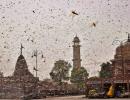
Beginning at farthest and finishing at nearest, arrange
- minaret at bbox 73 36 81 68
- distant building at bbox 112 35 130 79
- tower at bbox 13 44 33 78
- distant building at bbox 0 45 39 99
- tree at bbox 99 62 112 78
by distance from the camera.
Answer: minaret at bbox 73 36 81 68 → tree at bbox 99 62 112 78 → tower at bbox 13 44 33 78 → distant building at bbox 112 35 130 79 → distant building at bbox 0 45 39 99

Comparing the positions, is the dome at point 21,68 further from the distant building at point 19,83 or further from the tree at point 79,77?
the tree at point 79,77

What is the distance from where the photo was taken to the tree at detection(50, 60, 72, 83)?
95062 mm

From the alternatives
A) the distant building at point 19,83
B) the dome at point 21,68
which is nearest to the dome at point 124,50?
the distant building at point 19,83

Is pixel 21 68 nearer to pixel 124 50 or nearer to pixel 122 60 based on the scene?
pixel 122 60

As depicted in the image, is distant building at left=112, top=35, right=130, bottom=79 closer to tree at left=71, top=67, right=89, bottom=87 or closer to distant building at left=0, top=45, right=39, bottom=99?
distant building at left=0, top=45, right=39, bottom=99

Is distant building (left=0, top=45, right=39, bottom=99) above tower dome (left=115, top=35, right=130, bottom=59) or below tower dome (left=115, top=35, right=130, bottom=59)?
below

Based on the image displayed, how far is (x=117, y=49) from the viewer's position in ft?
245

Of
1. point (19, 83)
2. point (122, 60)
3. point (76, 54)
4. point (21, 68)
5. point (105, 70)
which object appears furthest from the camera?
point (76, 54)

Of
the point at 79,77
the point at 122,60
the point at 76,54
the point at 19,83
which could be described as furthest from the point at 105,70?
the point at 19,83

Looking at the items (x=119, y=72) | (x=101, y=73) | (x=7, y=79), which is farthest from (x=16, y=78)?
(x=101, y=73)

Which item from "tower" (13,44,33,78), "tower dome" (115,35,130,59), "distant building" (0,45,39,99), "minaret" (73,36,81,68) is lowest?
"distant building" (0,45,39,99)

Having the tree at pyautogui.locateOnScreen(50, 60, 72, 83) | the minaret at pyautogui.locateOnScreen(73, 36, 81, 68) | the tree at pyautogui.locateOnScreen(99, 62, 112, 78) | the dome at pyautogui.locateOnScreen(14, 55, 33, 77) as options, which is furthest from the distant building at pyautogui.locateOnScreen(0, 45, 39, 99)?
the minaret at pyautogui.locateOnScreen(73, 36, 81, 68)

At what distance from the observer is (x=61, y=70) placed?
95750mm

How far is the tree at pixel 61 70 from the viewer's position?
312 ft
